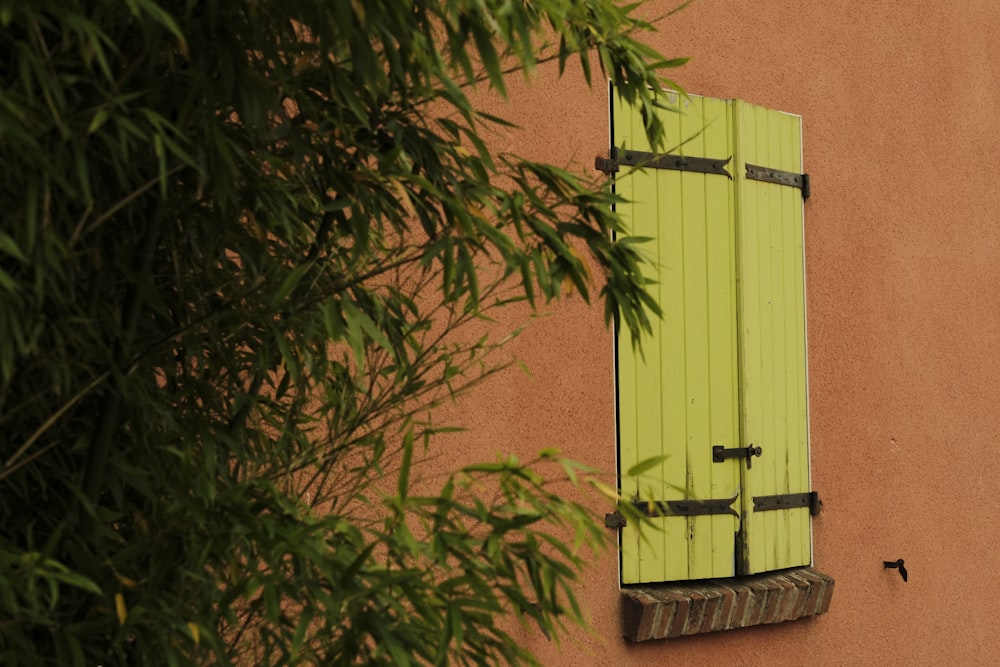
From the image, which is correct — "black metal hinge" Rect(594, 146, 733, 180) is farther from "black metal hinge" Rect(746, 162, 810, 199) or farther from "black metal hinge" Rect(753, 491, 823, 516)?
"black metal hinge" Rect(753, 491, 823, 516)

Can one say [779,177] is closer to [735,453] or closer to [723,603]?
[735,453]

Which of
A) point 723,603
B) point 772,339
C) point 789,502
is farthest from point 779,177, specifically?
point 723,603

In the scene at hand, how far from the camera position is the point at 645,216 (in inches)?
168

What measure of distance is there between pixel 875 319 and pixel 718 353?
1.05 metres

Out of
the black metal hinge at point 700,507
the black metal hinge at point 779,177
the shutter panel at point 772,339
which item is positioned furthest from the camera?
the black metal hinge at point 779,177

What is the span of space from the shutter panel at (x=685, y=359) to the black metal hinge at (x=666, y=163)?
19 mm

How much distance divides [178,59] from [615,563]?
2579mm

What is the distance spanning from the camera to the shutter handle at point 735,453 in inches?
174

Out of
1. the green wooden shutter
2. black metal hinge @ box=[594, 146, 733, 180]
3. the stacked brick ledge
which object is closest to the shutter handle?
the green wooden shutter

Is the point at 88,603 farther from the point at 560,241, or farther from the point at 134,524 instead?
the point at 560,241

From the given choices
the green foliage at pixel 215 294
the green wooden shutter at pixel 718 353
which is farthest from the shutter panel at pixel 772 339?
the green foliage at pixel 215 294

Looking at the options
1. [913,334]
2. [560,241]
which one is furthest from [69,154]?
[913,334]

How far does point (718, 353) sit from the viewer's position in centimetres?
446

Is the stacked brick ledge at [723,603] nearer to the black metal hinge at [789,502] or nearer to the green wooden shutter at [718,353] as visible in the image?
the green wooden shutter at [718,353]
